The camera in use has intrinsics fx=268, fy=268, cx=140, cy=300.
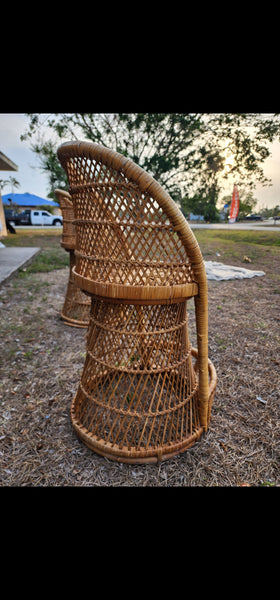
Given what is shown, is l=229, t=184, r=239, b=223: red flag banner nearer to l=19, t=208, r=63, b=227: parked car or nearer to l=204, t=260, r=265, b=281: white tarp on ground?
l=204, t=260, r=265, b=281: white tarp on ground

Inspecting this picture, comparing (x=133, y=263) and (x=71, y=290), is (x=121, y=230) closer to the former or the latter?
(x=133, y=263)

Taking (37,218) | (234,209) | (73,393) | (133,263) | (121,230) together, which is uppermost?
(37,218)

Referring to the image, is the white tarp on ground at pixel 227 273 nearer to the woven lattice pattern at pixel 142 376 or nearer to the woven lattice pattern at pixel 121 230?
the woven lattice pattern at pixel 142 376

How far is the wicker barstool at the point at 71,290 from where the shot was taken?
8.01ft

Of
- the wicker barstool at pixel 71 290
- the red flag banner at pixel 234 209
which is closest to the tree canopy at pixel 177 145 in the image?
the red flag banner at pixel 234 209

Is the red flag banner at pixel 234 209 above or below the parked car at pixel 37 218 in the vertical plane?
below

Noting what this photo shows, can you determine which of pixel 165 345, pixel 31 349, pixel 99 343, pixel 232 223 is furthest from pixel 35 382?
pixel 232 223

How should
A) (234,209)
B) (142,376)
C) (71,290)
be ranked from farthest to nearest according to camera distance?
(234,209)
(71,290)
(142,376)

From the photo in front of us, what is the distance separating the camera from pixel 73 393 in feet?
5.52

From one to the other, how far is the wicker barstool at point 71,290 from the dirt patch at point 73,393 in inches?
4.5

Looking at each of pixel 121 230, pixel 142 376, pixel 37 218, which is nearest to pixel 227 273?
pixel 142 376

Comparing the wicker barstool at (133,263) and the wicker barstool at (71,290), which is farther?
the wicker barstool at (71,290)

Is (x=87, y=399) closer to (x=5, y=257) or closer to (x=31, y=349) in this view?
(x=31, y=349)

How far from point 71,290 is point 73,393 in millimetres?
1188
